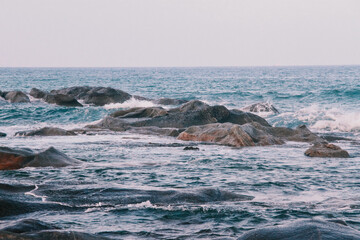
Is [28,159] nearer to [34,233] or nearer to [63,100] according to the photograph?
[34,233]

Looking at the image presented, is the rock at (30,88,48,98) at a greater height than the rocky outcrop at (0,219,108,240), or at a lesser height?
lesser

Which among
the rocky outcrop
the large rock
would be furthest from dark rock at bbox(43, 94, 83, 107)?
the rocky outcrop

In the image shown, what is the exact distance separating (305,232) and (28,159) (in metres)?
8.14

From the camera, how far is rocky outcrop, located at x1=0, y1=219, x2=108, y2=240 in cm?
517

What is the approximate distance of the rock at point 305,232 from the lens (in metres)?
5.90

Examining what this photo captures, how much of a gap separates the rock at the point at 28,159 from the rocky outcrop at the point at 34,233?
6361 millimetres

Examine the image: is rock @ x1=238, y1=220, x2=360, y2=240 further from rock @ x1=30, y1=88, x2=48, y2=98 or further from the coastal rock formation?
rock @ x1=30, y1=88, x2=48, y2=98

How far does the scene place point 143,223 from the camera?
7.75m

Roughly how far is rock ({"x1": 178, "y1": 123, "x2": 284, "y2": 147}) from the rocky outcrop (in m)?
12.9

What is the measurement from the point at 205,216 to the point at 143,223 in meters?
1.00

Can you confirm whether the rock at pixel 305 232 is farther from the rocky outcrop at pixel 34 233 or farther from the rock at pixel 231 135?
the rock at pixel 231 135

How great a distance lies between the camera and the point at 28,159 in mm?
12406

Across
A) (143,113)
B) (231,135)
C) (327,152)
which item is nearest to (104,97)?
(143,113)

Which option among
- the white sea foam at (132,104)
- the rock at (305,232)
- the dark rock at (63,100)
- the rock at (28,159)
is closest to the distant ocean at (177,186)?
the rock at (28,159)
